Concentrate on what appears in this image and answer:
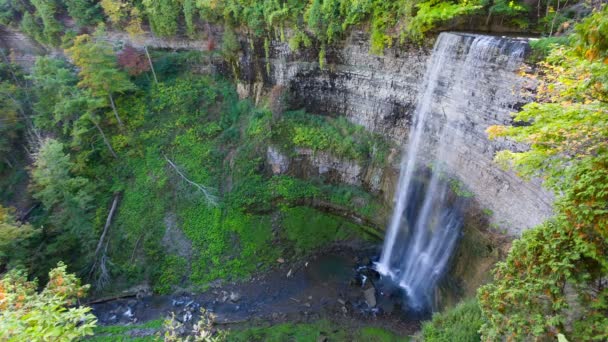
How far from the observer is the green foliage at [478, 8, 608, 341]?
4.46 metres

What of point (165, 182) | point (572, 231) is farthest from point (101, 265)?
point (572, 231)

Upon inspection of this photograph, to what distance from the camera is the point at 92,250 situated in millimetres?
Result: 17016

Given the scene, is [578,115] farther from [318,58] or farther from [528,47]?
[318,58]

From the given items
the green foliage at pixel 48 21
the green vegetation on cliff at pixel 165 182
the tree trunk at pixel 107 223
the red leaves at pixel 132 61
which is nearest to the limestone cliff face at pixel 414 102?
the green vegetation on cliff at pixel 165 182

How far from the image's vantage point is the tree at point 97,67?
17156 mm

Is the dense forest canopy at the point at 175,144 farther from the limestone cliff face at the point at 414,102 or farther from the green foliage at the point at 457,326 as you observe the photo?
the limestone cliff face at the point at 414,102

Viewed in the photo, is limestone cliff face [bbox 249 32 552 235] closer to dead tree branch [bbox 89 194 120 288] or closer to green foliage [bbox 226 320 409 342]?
green foliage [bbox 226 320 409 342]

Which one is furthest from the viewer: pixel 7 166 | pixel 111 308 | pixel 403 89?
pixel 7 166

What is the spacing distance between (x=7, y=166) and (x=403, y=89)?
83.8 feet

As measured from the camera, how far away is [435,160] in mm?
14531

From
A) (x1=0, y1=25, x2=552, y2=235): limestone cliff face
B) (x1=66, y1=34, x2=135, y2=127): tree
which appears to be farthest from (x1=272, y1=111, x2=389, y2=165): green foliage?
(x1=66, y1=34, x2=135, y2=127): tree

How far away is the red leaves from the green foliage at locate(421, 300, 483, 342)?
23069mm

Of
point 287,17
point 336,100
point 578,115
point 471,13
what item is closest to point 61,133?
point 287,17

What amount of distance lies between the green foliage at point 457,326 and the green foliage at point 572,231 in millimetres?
3533
